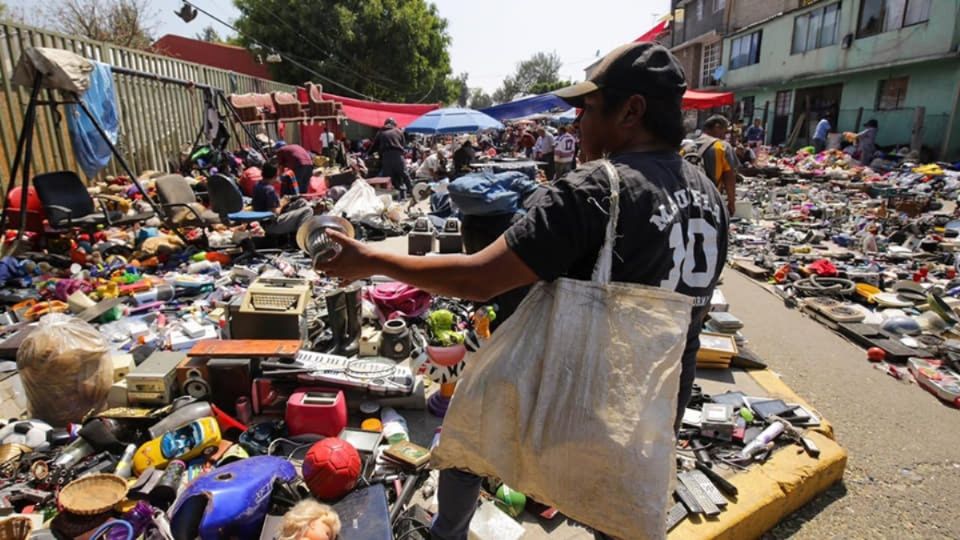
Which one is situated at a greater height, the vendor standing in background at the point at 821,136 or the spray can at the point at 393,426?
the vendor standing in background at the point at 821,136

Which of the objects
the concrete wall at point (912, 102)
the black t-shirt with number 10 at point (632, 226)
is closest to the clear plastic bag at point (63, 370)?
the black t-shirt with number 10 at point (632, 226)

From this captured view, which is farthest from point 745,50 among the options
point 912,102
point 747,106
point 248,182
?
point 248,182

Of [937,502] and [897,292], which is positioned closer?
[937,502]

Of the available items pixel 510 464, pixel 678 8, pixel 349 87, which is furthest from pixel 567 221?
pixel 678 8

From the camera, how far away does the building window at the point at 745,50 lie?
87.9 ft

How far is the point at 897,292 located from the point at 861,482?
4345 millimetres

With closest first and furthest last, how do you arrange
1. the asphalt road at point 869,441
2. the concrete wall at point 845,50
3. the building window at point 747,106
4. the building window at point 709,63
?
the asphalt road at point 869,441, the concrete wall at point 845,50, the building window at point 747,106, the building window at point 709,63

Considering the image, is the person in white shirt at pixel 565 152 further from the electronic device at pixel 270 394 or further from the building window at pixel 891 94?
the building window at pixel 891 94

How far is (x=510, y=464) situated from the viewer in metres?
1.39

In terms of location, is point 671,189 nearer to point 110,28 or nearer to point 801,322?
point 801,322

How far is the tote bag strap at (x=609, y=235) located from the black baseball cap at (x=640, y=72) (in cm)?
24

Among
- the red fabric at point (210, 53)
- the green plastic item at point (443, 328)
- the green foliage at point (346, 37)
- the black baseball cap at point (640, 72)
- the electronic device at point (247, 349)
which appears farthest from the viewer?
Result: the red fabric at point (210, 53)

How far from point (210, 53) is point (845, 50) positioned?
29921 millimetres

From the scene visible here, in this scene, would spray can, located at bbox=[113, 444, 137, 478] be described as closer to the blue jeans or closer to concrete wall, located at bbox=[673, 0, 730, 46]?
the blue jeans
